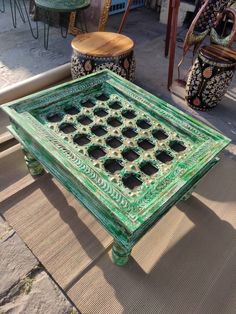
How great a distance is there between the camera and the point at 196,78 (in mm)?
2723

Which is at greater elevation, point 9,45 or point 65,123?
point 65,123

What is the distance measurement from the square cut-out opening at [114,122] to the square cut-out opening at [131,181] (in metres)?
0.44

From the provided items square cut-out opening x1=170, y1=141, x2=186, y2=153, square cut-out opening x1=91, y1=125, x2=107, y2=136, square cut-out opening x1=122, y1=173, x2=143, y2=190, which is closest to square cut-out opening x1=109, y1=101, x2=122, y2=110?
square cut-out opening x1=91, y1=125, x2=107, y2=136

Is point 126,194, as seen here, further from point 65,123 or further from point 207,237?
point 207,237

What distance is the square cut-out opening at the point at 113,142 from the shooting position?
167 centimetres

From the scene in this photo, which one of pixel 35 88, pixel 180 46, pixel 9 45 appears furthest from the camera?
pixel 180 46

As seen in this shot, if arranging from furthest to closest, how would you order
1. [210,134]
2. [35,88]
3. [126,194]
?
[35,88] < [210,134] < [126,194]

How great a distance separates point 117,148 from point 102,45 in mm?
1542

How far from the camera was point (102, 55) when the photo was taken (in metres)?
2.58

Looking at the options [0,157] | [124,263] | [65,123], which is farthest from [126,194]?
[0,157]

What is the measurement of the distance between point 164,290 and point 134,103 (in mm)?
1215

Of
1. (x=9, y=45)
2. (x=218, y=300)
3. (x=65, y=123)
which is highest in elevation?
(x=65, y=123)

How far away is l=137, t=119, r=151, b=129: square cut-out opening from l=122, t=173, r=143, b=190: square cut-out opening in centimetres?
44

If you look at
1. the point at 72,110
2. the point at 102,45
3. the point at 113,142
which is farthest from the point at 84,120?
the point at 102,45
